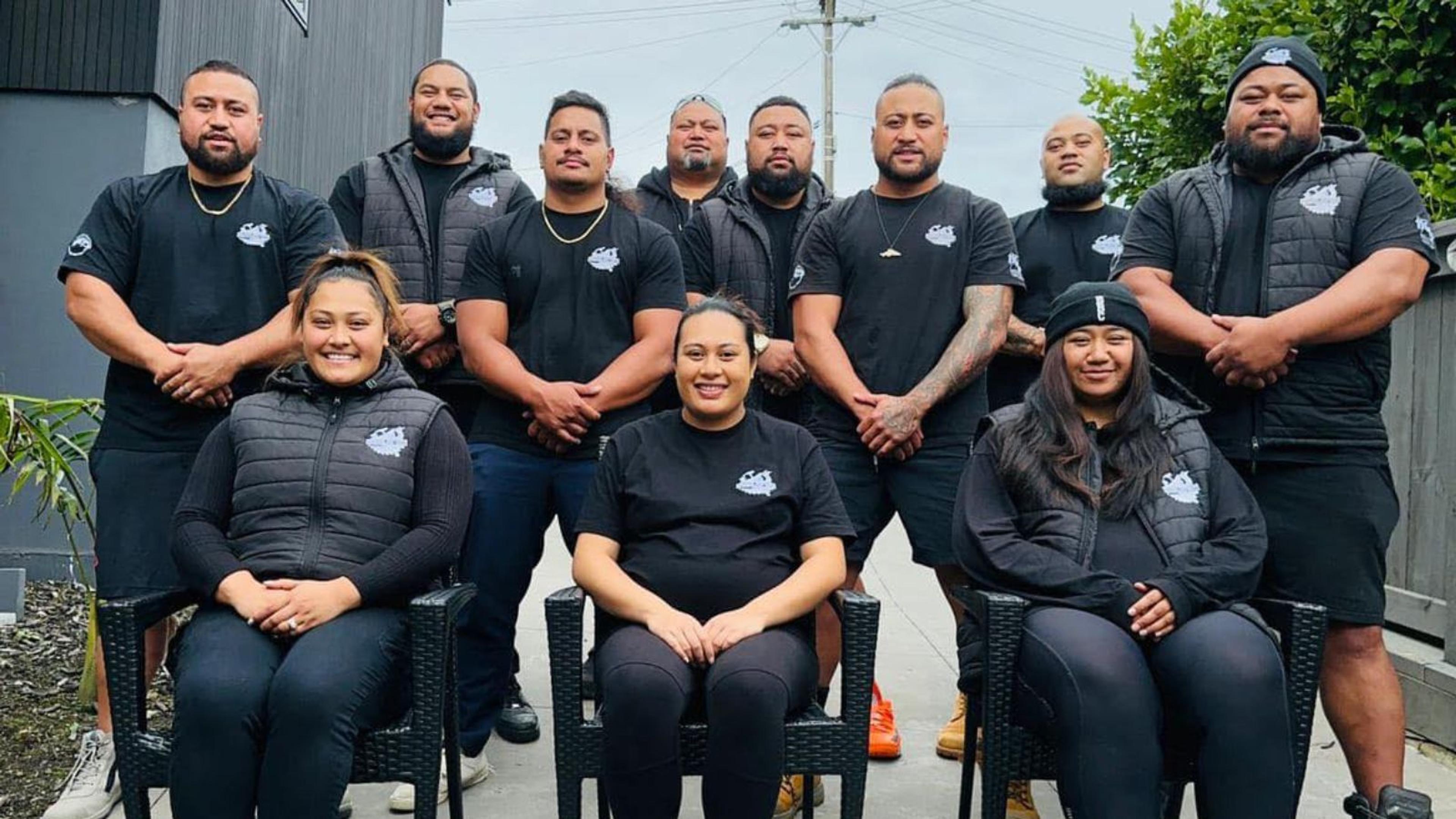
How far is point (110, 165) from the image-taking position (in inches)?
246

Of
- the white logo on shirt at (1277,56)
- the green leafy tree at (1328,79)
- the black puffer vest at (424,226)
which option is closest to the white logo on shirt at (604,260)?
the black puffer vest at (424,226)

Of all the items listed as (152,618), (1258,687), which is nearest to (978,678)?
(1258,687)

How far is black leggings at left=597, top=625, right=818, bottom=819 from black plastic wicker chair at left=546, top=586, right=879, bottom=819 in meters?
0.06

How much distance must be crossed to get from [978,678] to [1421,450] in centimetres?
249

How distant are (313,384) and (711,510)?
3.54ft

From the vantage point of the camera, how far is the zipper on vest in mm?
2889

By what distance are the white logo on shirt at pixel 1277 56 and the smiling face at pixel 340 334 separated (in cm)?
252

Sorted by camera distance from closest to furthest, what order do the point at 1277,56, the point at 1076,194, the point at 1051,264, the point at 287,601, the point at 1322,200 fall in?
1. the point at 287,601
2. the point at 1322,200
3. the point at 1277,56
4. the point at 1051,264
5. the point at 1076,194

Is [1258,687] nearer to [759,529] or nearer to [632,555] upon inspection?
[759,529]

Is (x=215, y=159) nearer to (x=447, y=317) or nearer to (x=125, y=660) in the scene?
(x=447, y=317)

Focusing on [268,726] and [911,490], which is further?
[911,490]

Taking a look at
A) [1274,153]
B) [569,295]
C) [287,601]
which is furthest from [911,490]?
[287,601]

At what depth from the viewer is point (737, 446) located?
10.3 feet

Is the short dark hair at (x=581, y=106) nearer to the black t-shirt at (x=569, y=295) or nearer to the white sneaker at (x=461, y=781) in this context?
the black t-shirt at (x=569, y=295)
